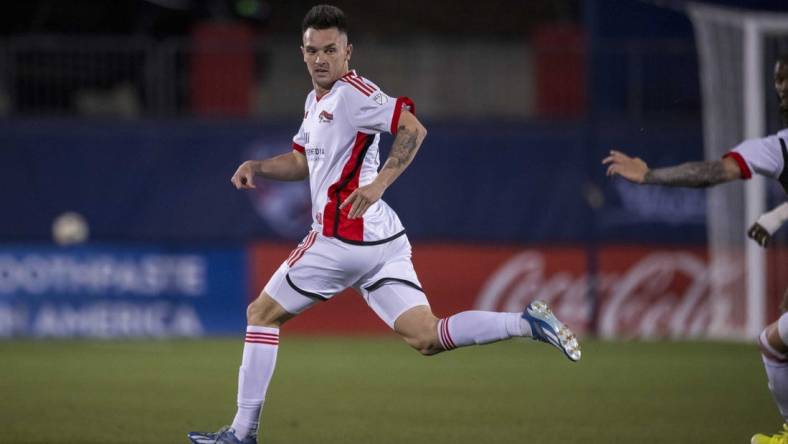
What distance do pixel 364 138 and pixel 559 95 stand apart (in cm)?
1235

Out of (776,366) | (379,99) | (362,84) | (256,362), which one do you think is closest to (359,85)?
(362,84)

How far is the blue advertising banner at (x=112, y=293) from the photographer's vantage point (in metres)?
16.7

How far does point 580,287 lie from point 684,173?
9904mm

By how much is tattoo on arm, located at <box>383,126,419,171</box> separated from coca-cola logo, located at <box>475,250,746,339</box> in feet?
31.5

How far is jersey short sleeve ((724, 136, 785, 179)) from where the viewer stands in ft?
22.6

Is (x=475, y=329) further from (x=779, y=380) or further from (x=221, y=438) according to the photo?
(x=779, y=380)

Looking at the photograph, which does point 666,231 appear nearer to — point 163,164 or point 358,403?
point 163,164

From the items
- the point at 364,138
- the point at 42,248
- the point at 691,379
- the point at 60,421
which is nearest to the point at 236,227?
the point at 42,248

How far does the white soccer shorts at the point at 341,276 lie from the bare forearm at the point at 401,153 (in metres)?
0.51

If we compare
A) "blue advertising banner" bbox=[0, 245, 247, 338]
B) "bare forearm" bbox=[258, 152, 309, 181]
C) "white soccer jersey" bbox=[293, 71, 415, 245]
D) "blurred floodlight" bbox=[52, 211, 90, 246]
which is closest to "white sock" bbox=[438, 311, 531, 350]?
"white soccer jersey" bbox=[293, 71, 415, 245]

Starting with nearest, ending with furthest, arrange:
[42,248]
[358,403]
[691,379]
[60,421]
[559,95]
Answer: [60,421] → [358,403] → [691,379] → [42,248] → [559,95]

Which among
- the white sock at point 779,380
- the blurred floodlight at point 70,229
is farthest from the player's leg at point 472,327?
the blurred floodlight at point 70,229

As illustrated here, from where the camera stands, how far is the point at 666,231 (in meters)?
17.1

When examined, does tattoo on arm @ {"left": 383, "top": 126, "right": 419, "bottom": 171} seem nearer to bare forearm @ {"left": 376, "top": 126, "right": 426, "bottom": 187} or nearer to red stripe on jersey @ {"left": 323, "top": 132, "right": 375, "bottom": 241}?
bare forearm @ {"left": 376, "top": 126, "right": 426, "bottom": 187}
